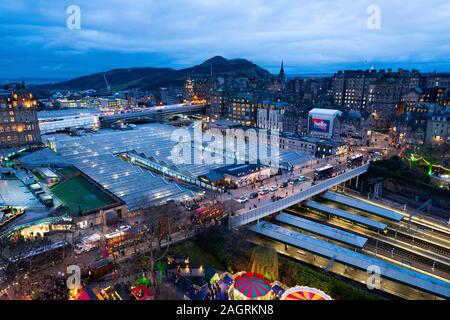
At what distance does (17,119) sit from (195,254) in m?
54.3

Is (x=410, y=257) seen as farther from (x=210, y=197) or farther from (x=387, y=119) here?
(x=387, y=119)

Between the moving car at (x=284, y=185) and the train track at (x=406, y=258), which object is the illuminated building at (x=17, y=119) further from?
the train track at (x=406, y=258)

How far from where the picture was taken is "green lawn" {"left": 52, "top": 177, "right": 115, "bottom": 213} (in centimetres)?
3794

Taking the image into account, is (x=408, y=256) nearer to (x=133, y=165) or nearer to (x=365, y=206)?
(x=365, y=206)

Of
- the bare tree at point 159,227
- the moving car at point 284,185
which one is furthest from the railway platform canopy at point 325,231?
the bare tree at point 159,227

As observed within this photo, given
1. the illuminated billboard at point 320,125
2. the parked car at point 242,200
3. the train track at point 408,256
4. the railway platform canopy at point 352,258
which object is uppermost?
the illuminated billboard at point 320,125

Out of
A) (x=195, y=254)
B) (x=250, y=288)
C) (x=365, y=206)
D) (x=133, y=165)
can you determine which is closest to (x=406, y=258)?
(x=365, y=206)

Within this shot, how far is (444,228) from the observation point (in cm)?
4462

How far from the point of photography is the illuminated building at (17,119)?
205 feet

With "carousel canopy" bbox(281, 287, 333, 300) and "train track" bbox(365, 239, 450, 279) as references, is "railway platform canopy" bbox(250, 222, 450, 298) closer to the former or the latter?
"train track" bbox(365, 239, 450, 279)

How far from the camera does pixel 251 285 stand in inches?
896

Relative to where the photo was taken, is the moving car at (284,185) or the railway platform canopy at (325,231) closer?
the railway platform canopy at (325,231)

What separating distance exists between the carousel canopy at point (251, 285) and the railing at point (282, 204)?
12987 mm

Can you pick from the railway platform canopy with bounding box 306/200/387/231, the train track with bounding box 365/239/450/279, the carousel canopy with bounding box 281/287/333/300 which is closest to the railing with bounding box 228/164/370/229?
the railway platform canopy with bounding box 306/200/387/231
